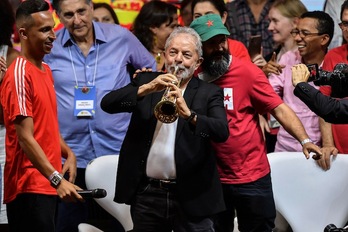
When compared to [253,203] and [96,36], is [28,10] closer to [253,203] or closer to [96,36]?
[96,36]

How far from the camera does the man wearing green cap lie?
4.74 metres

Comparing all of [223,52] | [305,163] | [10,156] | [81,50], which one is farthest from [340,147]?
[10,156]

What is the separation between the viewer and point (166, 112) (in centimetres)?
418

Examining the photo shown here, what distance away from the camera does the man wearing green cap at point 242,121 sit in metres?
4.74

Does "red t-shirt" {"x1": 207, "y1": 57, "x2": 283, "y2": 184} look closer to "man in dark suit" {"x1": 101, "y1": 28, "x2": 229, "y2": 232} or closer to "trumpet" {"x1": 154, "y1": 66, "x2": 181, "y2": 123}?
"man in dark suit" {"x1": 101, "y1": 28, "x2": 229, "y2": 232}

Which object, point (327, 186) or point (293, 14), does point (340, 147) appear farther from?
point (293, 14)

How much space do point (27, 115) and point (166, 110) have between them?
0.68 metres

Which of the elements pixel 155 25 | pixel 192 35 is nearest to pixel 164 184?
pixel 192 35

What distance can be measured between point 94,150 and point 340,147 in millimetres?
1533

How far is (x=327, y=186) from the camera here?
525 centimetres

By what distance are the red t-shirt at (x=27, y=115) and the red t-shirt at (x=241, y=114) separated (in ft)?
2.96

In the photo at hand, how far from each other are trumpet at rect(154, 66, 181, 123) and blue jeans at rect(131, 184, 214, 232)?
15.7 inches

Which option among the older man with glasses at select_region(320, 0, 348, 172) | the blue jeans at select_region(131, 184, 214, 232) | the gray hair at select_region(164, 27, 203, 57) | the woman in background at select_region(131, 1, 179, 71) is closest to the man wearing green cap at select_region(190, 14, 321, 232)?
the gray hair at select_region(164, 27, 203, 57)

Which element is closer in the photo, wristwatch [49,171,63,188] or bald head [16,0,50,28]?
wristwatch [49,171,63,188]
